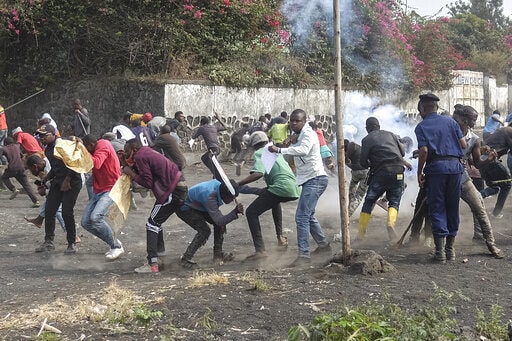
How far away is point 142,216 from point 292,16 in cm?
1150

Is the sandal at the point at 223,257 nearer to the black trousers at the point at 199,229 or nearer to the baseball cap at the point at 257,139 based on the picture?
the black trousers at the point at 199,229

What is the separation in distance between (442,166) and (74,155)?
4443 millimetres

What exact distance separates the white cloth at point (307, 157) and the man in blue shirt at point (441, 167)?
1151 millimetres

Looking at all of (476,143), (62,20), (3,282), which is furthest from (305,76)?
(3,282)

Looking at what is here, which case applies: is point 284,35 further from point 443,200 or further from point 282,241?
point 443,200

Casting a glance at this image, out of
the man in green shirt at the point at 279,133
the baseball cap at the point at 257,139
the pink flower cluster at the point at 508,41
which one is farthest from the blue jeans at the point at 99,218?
the pink flower cluster at the point at 508,41

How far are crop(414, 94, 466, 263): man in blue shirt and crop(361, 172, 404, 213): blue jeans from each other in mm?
1196

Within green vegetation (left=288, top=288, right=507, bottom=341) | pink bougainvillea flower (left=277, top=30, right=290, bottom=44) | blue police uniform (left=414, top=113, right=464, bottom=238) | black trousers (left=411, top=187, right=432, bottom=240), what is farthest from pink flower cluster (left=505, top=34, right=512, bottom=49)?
green vegetation (left=288, top=288, right=507, bottom=341)

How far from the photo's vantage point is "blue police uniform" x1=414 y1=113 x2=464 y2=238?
7.85m

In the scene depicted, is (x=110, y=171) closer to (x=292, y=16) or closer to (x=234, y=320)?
(x=234, y=320)

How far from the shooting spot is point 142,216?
1214 cm

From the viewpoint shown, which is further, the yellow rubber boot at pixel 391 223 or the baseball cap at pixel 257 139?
the yellow rubber boot at pixel 391 223

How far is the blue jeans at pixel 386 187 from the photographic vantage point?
364 inches

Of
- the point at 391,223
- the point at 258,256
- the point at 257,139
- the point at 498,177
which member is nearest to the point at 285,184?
the point at 257,139
